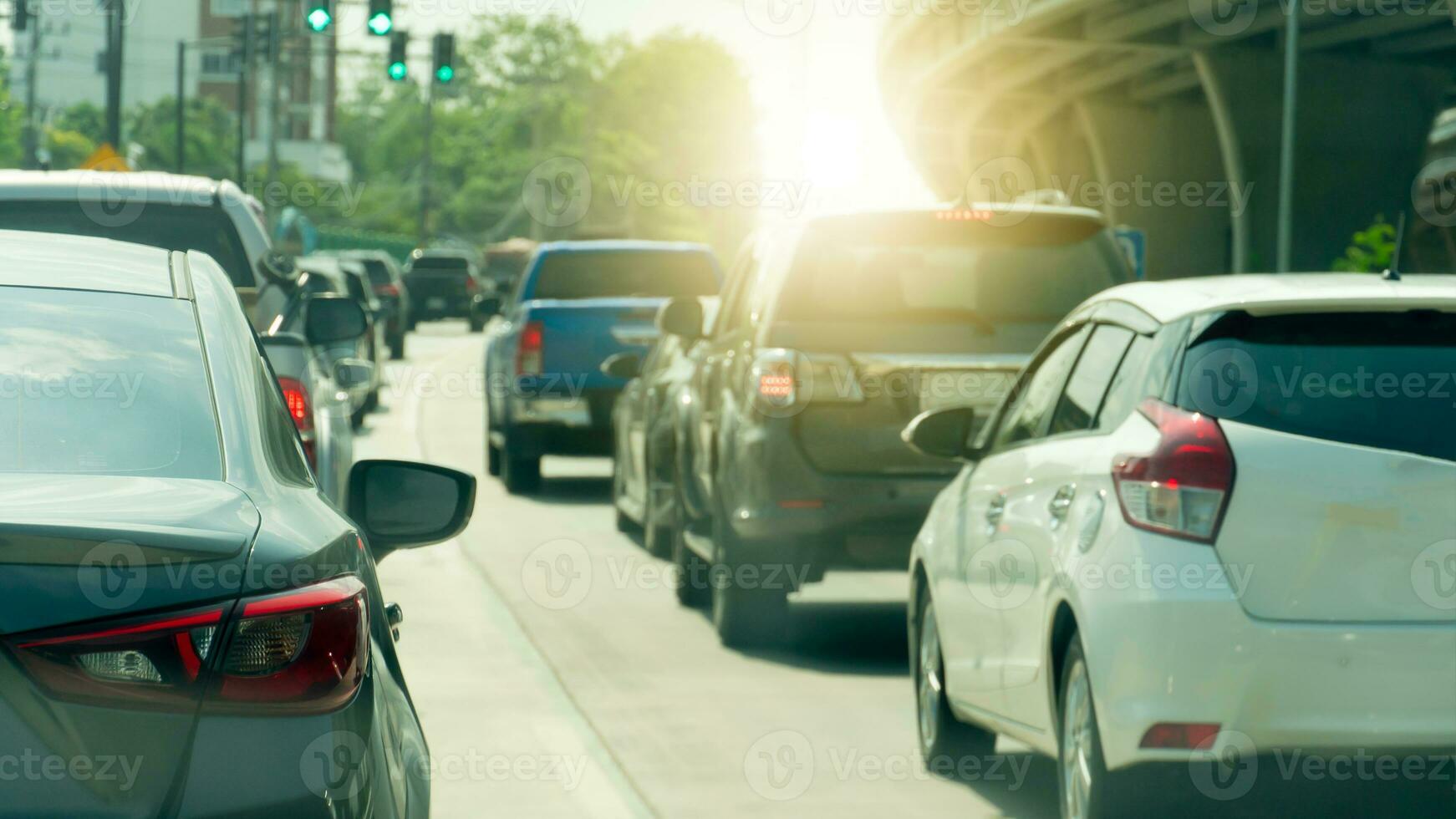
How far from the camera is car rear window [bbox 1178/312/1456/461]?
533cm

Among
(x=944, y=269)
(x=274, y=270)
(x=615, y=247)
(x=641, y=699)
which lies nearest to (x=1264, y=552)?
(x=641, y=699)

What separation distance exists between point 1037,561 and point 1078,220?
13.6ft

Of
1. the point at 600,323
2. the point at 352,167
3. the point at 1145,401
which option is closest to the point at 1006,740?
the point at 1145,401

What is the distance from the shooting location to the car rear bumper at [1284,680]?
515cm

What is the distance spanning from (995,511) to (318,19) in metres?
20.2

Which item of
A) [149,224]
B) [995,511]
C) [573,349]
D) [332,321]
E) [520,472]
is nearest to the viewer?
[995,511]

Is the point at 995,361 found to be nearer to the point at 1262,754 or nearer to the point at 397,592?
the point at 397,592

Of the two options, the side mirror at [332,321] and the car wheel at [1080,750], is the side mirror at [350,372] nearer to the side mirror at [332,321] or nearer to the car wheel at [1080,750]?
the side mirror at [332,321]

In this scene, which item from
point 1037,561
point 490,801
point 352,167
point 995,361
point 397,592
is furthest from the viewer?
point 352,167

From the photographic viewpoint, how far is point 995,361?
387 inches

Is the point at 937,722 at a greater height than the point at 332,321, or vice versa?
the point at 332,321

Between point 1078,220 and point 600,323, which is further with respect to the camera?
point 600,323

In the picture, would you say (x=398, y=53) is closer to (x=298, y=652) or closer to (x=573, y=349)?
(x=573, y=349)

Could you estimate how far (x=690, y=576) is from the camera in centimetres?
1161
